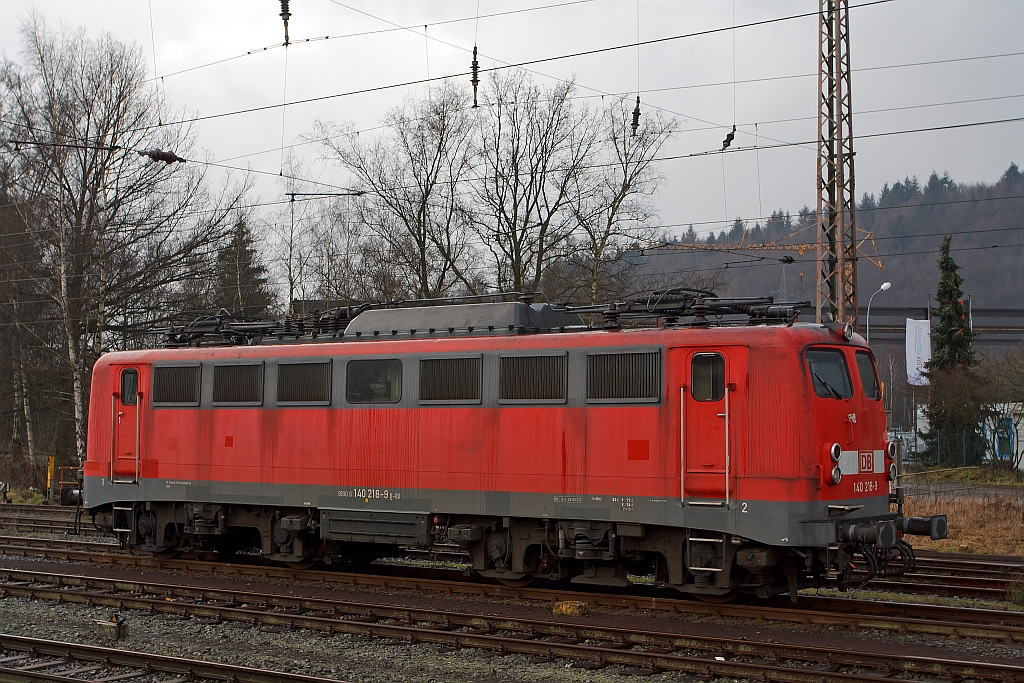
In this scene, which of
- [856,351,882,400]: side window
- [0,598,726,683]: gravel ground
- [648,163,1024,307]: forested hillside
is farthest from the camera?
[648,163,1024,307]: forested hillside

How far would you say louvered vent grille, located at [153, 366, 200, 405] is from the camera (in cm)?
1631

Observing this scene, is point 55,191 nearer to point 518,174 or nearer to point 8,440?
point 8,440

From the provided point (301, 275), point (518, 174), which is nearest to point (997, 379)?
point (518, 174)

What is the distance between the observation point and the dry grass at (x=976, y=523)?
19.6m

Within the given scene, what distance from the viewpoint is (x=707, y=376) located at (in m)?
12.1

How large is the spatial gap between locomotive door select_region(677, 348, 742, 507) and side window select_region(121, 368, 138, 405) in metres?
9.87

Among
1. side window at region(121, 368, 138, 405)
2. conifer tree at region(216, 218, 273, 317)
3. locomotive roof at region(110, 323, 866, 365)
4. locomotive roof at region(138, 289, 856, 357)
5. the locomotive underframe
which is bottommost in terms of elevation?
the locomotive underframe

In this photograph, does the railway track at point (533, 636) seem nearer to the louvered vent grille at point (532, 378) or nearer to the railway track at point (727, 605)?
the railway track at point (727, 605)

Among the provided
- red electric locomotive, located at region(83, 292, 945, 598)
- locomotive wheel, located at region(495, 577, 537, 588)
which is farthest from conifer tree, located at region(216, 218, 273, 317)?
locomotive wheel, located at region(495, 577, 537, 588)

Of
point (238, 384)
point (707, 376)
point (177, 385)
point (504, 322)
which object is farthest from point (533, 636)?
point (177, 385)

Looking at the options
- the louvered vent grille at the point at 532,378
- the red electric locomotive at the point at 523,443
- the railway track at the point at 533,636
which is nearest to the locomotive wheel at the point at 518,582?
the red electric locomotive at the point at 523,443

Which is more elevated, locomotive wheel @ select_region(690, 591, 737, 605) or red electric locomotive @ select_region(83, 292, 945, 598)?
red electric locomotive @ select_region(83, 292, 945, 598)

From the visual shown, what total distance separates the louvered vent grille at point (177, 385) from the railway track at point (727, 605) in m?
2.75

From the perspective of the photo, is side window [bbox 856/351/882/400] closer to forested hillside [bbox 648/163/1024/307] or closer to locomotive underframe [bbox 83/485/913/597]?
locomotive underframe [bbox 83/485/913/597]
